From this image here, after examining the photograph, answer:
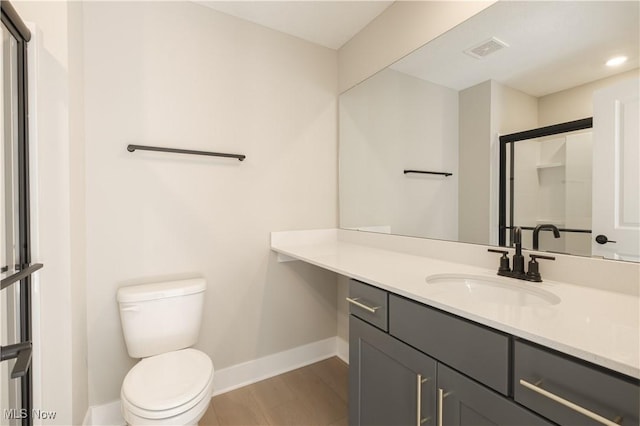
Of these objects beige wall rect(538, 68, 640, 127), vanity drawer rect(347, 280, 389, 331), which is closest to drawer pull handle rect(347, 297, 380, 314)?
vanity drawer rect(347, 280, 389, 331)

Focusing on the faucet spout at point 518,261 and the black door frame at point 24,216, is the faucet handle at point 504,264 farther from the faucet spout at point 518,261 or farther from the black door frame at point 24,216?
the black door frame at point 24,216

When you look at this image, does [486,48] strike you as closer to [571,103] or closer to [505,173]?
[571,103]

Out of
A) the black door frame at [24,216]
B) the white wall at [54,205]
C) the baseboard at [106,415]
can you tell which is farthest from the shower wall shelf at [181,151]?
the baseboard at [106,415]

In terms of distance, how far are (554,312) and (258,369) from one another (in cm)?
179

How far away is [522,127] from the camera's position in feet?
4.13

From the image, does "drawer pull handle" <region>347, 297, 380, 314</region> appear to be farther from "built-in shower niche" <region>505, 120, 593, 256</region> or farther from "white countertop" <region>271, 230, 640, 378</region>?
"built-in shower niche" <region>505, 120, 593, 256</region>

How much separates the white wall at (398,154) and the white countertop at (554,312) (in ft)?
1.36

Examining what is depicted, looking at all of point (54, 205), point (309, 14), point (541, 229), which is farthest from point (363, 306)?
point (309, 14)

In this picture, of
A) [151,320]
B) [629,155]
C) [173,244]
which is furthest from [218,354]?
[629,155]

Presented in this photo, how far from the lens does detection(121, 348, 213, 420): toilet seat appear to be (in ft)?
3.59

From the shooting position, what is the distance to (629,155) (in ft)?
3.21

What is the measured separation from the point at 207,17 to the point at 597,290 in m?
2.37

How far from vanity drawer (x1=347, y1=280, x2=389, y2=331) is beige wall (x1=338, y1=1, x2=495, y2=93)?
1.38 metres

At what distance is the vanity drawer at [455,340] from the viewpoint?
2.57 ft
